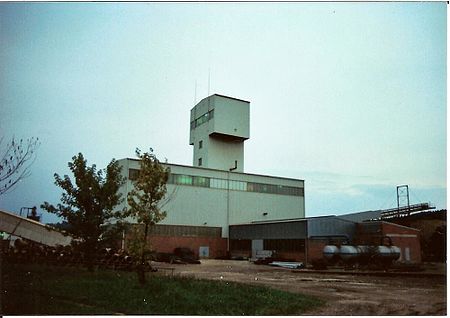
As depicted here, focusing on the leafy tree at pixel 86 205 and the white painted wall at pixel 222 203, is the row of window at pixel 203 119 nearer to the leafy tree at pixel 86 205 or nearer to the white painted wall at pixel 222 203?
the white painted wall at pixel 222 203

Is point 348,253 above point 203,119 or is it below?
below

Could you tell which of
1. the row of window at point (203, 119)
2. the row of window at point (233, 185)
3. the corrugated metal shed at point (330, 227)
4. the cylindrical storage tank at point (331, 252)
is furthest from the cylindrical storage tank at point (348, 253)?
the row of window at point (203, 119)

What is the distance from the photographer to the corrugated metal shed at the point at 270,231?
3641 cm

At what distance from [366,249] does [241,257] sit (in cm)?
1474

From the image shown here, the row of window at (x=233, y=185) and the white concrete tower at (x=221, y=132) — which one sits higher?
the white concrete tower at (x=221, y=132)

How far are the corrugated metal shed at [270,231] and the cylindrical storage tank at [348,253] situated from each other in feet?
15.7

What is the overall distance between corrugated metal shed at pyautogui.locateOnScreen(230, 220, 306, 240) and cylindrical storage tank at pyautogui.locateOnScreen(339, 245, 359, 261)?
15.7ft

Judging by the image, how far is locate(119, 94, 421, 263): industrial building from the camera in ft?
121

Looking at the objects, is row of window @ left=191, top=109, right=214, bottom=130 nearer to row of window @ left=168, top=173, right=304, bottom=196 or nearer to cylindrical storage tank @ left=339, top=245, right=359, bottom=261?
row of window @ left=168, top=173, right=304, bottom=196

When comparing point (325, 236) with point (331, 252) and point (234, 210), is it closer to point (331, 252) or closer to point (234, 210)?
point (331, 252)

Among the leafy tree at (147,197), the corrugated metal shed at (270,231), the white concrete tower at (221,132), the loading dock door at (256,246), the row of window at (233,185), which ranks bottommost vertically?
the loading dock door at (256,246)

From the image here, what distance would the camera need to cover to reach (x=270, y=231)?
1578 inches

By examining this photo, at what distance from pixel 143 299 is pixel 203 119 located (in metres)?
40.1

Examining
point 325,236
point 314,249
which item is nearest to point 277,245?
point 314,249
